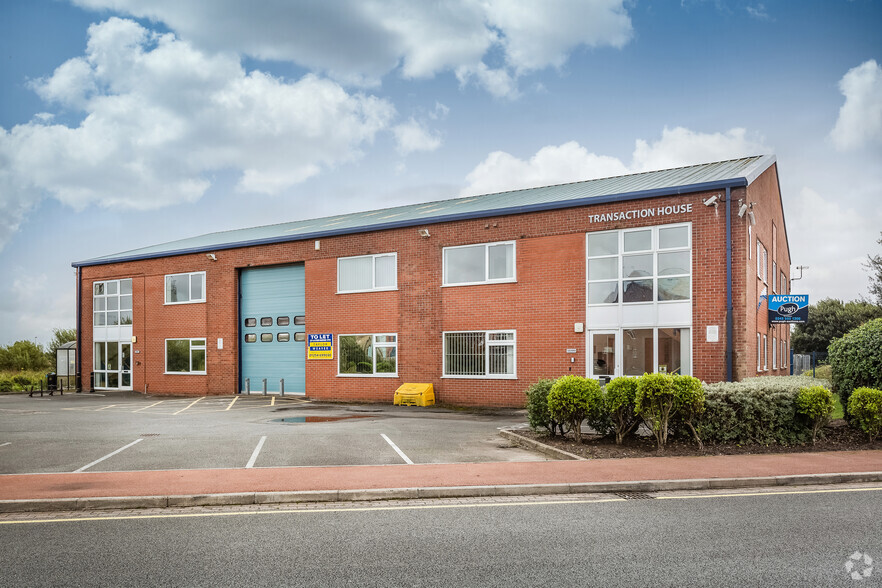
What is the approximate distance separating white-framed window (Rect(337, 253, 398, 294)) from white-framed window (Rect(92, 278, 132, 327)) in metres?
12.9

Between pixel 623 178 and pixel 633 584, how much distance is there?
836 inches

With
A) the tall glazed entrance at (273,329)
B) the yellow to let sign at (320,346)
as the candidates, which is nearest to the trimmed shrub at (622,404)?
the yellow to let sign at (320,346)

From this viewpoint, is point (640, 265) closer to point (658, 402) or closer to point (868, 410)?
point (868, 410)

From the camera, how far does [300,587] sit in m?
5.39

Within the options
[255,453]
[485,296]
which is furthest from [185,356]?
[255,453]

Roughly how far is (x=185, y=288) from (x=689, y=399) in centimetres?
2458

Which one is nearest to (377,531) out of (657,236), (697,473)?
(697,473)

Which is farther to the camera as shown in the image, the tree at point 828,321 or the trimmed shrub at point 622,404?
the tree at point 828,321

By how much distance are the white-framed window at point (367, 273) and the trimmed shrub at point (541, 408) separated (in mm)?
11693

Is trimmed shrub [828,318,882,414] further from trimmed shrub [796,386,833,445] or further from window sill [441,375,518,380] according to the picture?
window sill [441,375,518,380]

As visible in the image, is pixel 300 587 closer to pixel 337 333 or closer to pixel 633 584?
pixel 633 584

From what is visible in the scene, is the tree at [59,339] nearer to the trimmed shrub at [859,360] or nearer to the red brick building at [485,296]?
the red brick building at [485,296]

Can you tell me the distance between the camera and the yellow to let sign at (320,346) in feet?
86.2

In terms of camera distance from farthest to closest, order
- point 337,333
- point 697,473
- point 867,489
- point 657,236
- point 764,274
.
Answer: point 337,333 < point 764,274 < point 657,236 < point 697,473 < point 867,489
